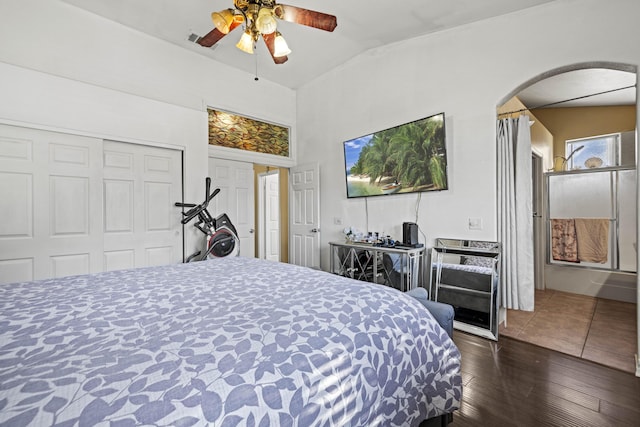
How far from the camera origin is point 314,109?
470 centimetres

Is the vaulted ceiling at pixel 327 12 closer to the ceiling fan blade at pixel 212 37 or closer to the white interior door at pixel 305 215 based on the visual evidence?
the ceiling fan blade at pixel 212 37

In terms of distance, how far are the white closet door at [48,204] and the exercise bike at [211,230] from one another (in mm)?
911

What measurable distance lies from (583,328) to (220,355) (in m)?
3.67

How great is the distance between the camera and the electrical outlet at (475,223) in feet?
9.53

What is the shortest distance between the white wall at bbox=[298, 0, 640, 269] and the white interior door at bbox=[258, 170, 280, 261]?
2006 mm

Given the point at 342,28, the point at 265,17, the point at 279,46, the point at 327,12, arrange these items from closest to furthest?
the point at 265,17
the point at 279,46
the point at 327,12
the point at 342,28

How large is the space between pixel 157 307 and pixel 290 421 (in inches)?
27.1

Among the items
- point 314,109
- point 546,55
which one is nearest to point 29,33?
point 314,109

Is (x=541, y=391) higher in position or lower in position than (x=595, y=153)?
lower

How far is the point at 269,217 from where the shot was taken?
20.2 feet

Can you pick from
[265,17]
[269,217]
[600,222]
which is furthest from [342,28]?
[600,222]

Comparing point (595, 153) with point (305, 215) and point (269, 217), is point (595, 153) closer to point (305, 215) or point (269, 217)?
point (305, 215)

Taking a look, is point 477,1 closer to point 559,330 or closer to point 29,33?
point 559,330

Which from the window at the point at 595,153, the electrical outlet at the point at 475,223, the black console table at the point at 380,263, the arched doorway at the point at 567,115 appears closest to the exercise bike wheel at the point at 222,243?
the black console table at the point at 380,263
